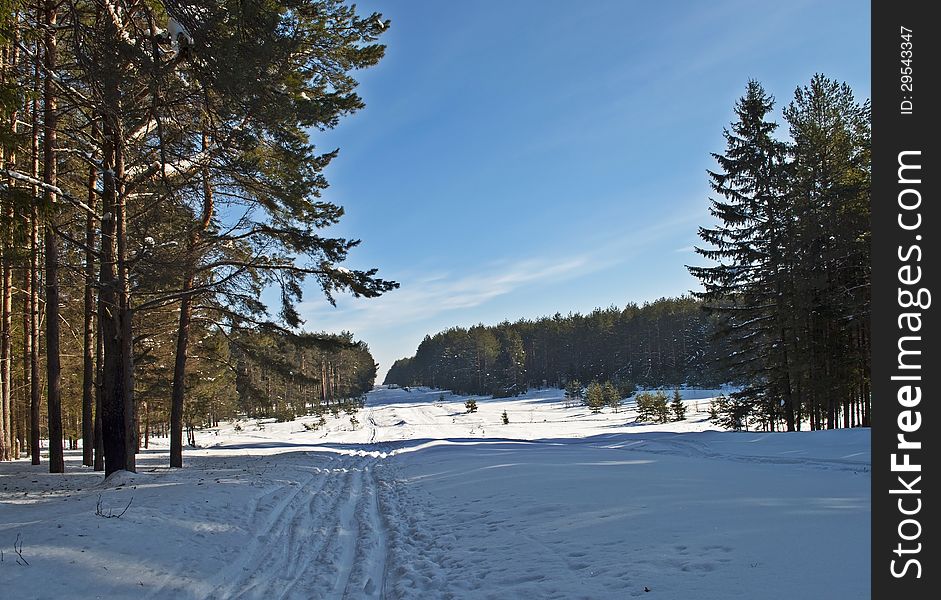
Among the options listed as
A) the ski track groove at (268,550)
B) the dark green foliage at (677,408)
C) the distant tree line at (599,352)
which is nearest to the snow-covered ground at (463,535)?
the ski track groove at (268,550)

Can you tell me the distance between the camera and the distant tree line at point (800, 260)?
20.4 metres

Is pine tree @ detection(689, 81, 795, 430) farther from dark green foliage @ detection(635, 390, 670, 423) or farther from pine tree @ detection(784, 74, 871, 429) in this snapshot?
dark green foliage @ detection(635, 390, 670, 423)

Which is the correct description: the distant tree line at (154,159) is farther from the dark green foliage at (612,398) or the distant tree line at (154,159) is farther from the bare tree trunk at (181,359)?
the dark green foliage at (612,398)

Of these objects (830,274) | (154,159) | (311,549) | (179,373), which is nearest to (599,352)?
(830,274)

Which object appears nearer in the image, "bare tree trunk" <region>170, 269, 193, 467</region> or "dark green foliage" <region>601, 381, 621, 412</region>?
"bare tree trunk" <region>170, 269, 193, 467</region>

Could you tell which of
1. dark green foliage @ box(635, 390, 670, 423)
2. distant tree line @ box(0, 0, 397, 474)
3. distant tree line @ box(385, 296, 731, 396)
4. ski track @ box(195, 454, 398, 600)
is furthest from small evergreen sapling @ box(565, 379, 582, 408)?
ski track @ box(195, 454, 398, 600)

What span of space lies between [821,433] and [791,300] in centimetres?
634

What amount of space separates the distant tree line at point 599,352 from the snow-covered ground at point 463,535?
58.3 metres

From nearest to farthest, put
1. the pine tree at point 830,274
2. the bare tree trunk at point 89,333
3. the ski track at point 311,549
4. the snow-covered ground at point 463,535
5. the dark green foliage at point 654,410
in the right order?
1. the snow-covered ground at point 463,535
2. the ski track at point 311,549
3. the bare tree trunk at point 89,333
4. the pine tree at point 830,274
5. the dark green foliage at point 654,410

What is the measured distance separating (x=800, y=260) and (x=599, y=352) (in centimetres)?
6944

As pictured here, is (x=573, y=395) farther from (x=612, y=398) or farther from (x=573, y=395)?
(x=612, y=398)

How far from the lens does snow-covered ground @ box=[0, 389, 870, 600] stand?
15.3ft

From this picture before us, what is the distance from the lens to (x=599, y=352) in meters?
88.8

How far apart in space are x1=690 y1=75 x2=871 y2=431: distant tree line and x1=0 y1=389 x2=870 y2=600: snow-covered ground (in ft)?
34.3
